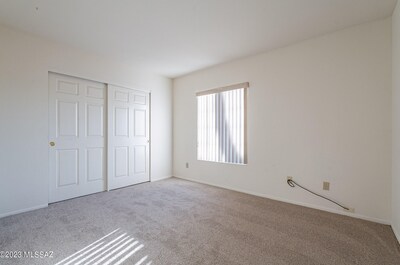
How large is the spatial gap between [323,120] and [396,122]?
0.76 meters

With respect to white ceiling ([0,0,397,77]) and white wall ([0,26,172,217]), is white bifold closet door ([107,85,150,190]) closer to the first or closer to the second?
white wall ([0,26,172,217])

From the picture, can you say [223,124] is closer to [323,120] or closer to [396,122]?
[323,120]

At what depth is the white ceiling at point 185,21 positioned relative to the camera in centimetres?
213

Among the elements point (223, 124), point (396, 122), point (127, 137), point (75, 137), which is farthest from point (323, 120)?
point (75, 137)

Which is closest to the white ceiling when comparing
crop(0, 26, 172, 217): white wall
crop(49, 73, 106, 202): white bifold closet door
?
crop(0, 26, 172, 217): white wall

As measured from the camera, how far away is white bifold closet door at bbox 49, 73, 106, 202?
9.98 feet

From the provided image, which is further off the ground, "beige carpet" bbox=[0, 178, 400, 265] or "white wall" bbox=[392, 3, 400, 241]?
"white wall" bbox=[392, 3, 400, 241]

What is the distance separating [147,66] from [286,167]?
10.8ft

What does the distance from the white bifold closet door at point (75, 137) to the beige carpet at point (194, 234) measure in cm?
40

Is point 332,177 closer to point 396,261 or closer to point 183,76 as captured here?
point 396,261

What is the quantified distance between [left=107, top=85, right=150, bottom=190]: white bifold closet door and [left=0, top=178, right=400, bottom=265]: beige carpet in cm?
88

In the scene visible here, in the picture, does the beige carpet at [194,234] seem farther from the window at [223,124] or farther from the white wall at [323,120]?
the window at [223,124]

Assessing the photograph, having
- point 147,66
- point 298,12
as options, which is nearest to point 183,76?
point 147,66

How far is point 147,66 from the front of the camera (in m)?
4.03
